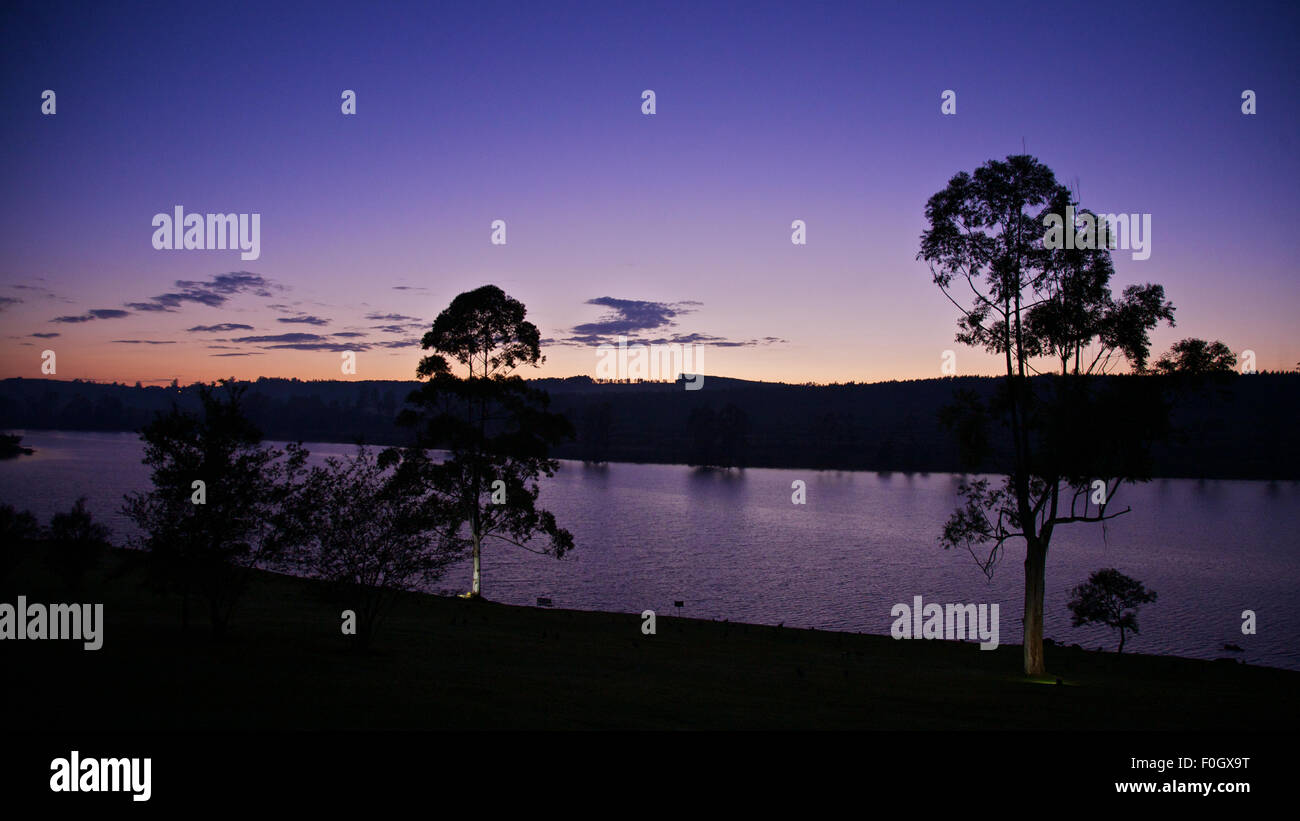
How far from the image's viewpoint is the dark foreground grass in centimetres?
1504

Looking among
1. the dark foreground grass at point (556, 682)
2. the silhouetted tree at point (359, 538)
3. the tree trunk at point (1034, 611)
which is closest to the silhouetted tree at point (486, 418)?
the dark foreground grass at point (556, 682)

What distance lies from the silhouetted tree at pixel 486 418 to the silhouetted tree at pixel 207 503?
14294 millimetres

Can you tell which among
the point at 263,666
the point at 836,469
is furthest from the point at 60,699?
the point at 836,469

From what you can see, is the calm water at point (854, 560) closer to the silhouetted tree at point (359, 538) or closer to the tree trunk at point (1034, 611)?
the tree trunk at point (1034, 611)

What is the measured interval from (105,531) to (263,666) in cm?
2918

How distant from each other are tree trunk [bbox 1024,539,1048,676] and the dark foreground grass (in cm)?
100

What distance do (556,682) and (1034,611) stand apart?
1717cm

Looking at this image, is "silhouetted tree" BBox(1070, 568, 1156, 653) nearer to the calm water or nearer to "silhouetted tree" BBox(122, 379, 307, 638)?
the calm water

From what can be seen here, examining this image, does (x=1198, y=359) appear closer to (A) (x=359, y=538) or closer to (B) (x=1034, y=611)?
(B) (x=1034, y=611)

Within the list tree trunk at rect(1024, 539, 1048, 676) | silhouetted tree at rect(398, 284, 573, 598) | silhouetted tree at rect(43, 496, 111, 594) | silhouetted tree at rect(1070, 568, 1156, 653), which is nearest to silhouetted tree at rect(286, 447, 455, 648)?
silhouetted tree at rect(398, 284, 573, 598)

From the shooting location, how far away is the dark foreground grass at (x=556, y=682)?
15039 millimetres

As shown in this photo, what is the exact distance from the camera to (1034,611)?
24.8 m

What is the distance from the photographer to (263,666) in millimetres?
18953
